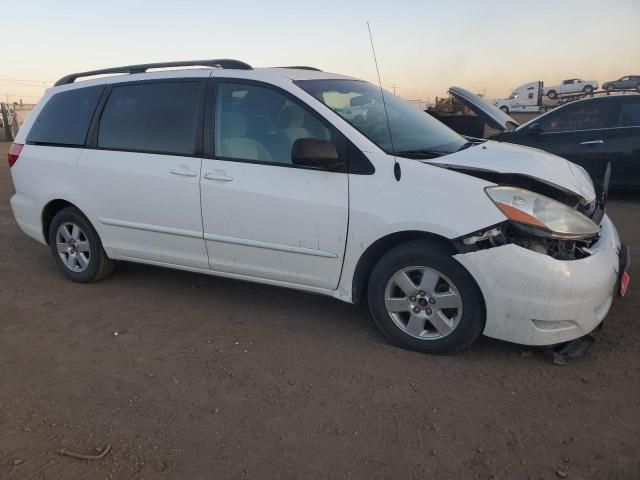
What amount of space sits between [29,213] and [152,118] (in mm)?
1726

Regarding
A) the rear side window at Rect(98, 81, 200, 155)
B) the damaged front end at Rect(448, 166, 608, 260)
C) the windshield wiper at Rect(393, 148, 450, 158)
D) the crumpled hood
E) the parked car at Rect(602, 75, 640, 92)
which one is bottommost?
the parked car at Rect(602, 75, 640, 92)

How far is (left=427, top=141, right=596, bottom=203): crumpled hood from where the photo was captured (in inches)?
132

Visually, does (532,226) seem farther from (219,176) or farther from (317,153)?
(219,176)

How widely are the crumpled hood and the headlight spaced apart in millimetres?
198

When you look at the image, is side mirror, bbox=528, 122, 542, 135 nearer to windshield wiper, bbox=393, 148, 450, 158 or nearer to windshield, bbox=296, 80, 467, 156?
windshield, bbox=296, 80, 467, 156

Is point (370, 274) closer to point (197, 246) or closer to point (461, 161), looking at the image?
point (461, 161)

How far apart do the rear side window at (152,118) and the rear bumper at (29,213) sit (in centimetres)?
102

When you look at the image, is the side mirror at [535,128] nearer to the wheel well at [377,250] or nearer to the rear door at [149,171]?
the wheel well at [377,250]

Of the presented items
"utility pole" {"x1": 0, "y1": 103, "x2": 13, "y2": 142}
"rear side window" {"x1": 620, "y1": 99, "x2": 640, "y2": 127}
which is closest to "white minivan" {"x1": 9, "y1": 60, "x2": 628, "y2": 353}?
"rear side window" {"x1": 620, "y1": 99, "x2": 640, "y2": 127}

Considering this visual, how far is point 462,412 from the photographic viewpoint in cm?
282

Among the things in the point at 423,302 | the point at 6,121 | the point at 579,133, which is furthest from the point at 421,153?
the point at 6,121

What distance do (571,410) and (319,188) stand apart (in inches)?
74.5

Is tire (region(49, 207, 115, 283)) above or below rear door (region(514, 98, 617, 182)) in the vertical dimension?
below

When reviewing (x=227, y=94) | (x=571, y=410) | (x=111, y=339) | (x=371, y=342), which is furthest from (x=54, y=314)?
(x=571, y=410)
